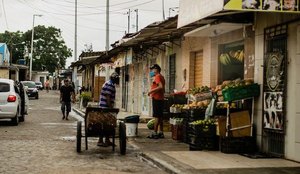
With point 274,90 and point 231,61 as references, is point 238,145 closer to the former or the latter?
point 274,90

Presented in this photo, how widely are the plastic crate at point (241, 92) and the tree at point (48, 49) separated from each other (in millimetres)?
86436

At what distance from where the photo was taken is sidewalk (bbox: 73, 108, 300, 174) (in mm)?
9016

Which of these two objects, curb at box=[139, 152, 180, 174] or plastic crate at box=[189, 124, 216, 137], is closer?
→ curb at box=[139, 152, 180, 174]

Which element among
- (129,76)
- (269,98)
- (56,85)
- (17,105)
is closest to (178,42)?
(17,105)

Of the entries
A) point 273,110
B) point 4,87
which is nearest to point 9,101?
point 4,87

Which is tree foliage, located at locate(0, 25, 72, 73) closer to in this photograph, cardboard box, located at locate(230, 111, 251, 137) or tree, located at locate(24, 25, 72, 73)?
tree, located at locate(24, 25, 72, 73)

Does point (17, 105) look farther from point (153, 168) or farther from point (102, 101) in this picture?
point (153, 168)

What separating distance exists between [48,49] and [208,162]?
289 ft

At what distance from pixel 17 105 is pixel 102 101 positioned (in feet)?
25.1

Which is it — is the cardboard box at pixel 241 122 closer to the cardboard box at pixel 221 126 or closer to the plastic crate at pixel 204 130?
the cardboard box at pixel 221 126

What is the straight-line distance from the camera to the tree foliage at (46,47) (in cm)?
9525

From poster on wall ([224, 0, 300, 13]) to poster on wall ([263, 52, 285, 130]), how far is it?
1.84 m

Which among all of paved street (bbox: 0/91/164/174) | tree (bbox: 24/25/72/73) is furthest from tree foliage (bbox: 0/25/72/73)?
paved street (bbox: 0/91/164/174)

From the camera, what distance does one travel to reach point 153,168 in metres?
9.84
